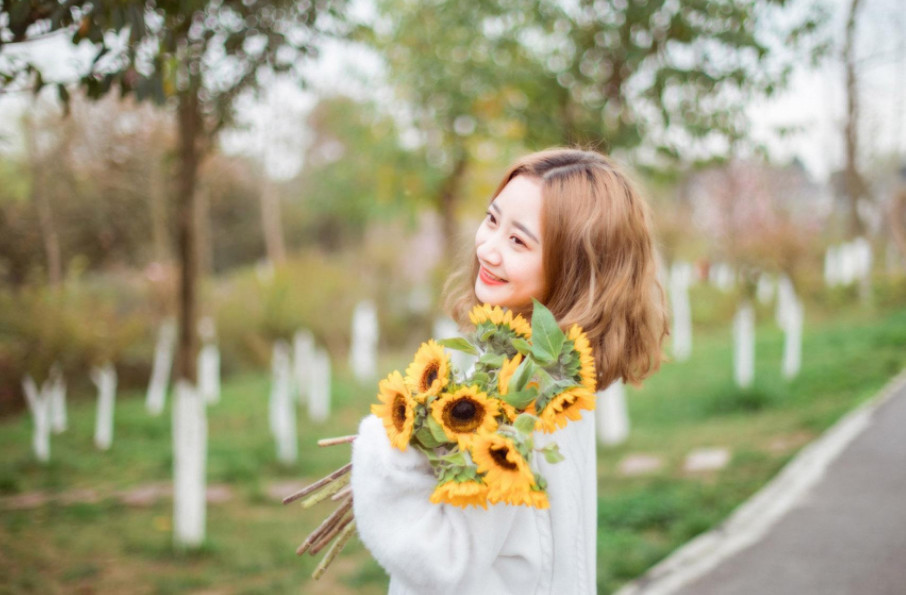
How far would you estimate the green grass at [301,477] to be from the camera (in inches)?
169

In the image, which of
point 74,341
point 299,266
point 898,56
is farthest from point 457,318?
point 898,56

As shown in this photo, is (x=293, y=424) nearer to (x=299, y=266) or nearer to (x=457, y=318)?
(x=299, y=266)

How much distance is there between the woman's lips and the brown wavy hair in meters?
0.11

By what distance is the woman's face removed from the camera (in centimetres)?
162

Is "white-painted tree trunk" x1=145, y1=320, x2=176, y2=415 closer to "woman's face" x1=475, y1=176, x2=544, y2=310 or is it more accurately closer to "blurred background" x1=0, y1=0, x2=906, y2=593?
"blurred background" x1=0, y1=0, x2=906, y2=593

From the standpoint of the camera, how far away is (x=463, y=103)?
6.75 meters

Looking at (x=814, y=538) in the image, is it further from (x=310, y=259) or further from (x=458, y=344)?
(x=310, y=259)

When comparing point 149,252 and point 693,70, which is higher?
point 693,70

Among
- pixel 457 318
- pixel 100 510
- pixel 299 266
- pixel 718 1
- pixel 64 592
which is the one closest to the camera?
pixel 457 318

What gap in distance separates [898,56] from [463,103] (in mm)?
10885

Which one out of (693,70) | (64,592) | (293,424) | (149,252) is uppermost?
(693,70)

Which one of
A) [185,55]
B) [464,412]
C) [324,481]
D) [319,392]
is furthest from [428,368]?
[319,392]

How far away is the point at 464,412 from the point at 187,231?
385 cm

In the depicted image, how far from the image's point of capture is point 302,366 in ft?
32.3
